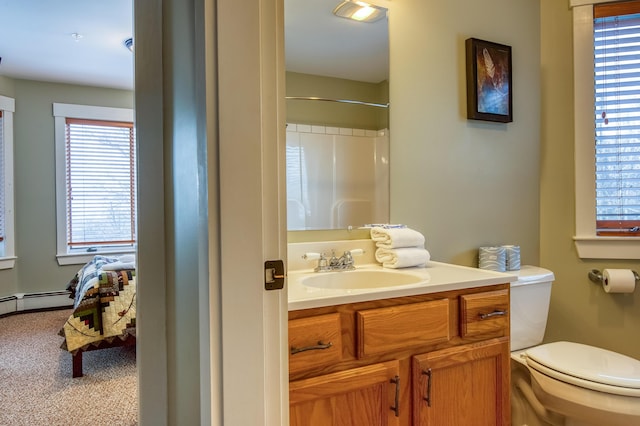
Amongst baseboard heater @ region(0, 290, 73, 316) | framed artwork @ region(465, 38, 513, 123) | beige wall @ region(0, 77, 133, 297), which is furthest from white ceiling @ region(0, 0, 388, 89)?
baseboard heater @ region(0, 290, 73, 316)

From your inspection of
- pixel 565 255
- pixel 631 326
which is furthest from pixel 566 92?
pixel 631 326

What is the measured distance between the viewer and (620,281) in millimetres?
1943

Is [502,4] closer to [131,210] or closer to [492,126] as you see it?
[492,126]

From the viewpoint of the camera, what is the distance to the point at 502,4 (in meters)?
2.05

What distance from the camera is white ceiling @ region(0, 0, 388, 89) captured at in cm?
169

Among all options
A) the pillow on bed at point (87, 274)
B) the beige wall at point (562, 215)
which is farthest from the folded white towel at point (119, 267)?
the beige wall at point (562, 215)

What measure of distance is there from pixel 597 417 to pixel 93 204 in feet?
15.3

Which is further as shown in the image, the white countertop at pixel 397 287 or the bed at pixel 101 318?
the bed at pixel 101 318

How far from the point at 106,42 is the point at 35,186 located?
1908 mm

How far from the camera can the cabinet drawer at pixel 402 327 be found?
1139 millimetres

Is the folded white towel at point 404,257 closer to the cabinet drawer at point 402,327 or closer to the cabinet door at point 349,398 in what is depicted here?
the cabinet drawer at point 402,327

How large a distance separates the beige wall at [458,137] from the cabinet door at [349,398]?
0.84m

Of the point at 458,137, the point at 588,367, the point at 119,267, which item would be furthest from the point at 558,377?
the point at 119,267

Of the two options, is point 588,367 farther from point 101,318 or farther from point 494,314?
point 101,318
